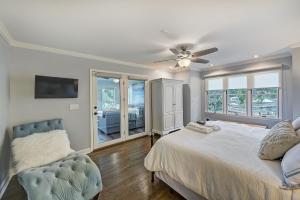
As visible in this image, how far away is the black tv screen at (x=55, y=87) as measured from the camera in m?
2.69

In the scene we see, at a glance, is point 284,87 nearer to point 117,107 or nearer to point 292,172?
point 292,172

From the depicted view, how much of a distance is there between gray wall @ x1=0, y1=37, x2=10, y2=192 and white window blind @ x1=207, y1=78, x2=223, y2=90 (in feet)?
17.9

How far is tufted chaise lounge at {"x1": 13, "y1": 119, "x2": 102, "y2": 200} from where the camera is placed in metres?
1.39

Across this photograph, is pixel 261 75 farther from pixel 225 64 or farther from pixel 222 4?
pixel 222 4

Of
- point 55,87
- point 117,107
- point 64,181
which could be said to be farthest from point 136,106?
point 64,181

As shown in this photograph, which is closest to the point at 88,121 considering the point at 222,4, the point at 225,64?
the point at 222,4

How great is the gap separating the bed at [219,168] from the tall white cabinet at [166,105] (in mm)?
2185

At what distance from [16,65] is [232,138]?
3939mm

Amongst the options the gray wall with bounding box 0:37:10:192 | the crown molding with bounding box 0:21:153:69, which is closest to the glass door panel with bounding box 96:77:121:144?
the crown molding with bounding box 0:21:153:69

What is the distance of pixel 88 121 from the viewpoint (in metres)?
3.46

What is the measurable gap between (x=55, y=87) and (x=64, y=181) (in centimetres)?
204

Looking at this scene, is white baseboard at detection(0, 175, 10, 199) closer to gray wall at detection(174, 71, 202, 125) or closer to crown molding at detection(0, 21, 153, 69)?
crown molding at detection(0, 21, 153, 69)

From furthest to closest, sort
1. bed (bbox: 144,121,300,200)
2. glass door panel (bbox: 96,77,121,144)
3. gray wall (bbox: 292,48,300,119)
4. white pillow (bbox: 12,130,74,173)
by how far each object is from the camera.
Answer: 1. glass door panel (bbox: 96,77,121,144)
2. gray wall (bbox: 292,48,300,119)
3. white pillow (bbox: 12,130,74,173)
4. bed (bbox: 144,121,300,200)

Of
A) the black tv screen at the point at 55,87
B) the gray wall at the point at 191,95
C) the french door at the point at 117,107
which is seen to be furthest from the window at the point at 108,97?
the gray wall at the point at 191,95
